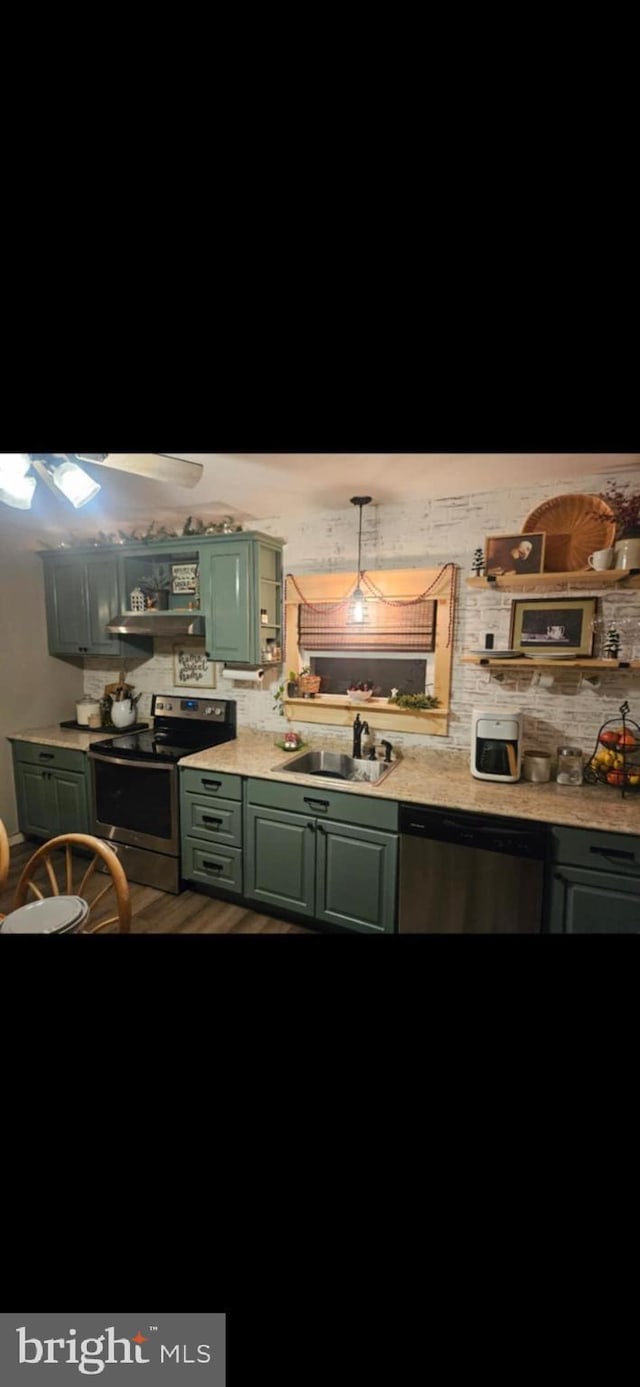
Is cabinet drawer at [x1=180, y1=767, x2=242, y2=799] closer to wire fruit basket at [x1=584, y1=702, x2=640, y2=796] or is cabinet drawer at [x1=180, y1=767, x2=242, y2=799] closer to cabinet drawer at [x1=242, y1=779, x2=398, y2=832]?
cabinet drawer at [x1=242, y1=779, x2=398, y2=832]

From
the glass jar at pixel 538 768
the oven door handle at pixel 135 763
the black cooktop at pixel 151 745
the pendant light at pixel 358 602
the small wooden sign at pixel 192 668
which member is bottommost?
the oven door handle at pixel 135 763

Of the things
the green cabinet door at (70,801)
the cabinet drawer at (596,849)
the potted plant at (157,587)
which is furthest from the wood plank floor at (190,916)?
the potted plant at (157,587)

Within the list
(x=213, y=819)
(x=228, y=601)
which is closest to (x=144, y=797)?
(x=213, y=819)

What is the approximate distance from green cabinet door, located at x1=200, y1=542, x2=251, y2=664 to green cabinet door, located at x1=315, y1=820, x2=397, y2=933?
1197 mm

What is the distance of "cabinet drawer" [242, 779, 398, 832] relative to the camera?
2.23 meters

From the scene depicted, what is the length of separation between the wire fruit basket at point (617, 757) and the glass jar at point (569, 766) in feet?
0.24

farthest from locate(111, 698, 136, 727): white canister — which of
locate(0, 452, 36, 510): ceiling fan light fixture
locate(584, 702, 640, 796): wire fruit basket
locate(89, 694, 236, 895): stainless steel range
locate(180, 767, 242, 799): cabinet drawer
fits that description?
locate(584, 702, 640, 796): wire fruit basket

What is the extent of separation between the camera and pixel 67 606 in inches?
143

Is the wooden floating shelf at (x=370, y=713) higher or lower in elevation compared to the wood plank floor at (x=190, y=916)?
higher

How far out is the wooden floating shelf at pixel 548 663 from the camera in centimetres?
219

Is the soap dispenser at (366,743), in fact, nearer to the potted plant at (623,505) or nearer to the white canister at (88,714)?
the potted plant at (623,505)

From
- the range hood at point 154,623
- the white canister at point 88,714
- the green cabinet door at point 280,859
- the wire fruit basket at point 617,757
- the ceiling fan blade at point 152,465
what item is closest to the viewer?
the ceiling fan blade at point 152,465
